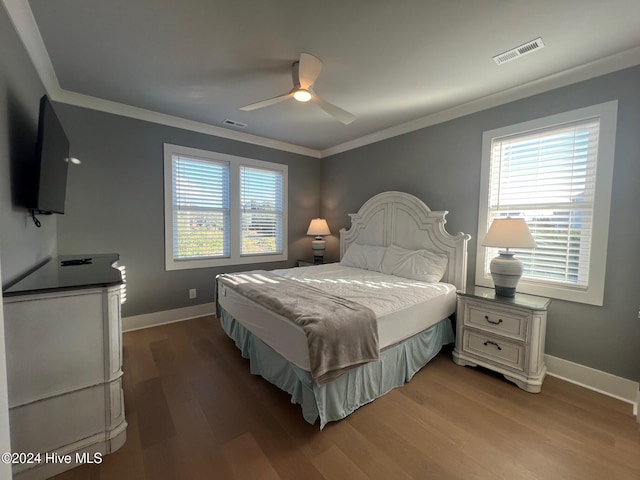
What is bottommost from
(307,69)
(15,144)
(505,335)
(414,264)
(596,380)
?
(596,380)

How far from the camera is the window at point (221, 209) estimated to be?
11.5 feet

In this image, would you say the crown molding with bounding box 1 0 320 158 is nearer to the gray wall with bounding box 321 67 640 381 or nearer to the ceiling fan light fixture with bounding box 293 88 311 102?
the ceiling fan light fixture with bounding box 293 88 311 102

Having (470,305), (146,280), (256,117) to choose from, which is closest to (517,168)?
(470,305)

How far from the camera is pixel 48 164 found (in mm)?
1795

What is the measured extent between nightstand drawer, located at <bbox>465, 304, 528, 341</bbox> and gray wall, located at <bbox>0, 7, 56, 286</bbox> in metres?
3.30

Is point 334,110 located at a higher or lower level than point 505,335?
higher

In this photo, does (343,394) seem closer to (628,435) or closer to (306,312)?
(306,312)

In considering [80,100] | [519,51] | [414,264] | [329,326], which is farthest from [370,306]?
[80,100]

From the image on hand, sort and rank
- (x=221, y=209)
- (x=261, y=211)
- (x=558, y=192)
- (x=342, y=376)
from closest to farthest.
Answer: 1. (x=342, y=376)
2. (x=558, y=192)
3. (x=221, y=209)
4. (x=261, y=211)

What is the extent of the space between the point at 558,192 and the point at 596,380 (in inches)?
63.2

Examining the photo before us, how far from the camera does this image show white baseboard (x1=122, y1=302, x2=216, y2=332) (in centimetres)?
321

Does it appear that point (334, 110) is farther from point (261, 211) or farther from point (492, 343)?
point (492, 343)

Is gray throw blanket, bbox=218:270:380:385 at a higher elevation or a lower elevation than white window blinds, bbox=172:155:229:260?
lower

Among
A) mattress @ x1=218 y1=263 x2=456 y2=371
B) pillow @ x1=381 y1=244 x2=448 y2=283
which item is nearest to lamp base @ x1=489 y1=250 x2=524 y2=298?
mattress @ x1=218 y1=263 x2=456 y2=371
